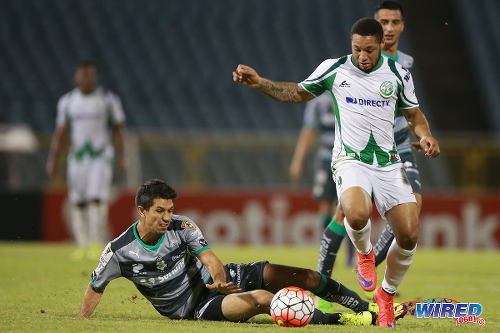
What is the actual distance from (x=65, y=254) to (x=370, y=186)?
6950mm

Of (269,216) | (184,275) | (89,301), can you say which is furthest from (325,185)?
(269,216)

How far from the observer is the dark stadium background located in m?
13.5

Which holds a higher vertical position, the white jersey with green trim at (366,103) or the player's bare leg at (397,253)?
the white jersey with green trim at (366,103)

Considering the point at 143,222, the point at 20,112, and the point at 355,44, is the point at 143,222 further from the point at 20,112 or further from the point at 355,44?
the point at 20,112

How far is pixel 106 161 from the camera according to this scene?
36.3ft

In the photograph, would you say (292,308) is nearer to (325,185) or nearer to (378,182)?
(378,182)

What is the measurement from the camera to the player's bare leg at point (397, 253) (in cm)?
519

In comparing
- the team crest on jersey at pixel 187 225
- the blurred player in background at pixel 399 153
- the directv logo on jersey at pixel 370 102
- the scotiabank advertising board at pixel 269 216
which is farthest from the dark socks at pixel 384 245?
the scotiabank advertising board at pixel 269 216

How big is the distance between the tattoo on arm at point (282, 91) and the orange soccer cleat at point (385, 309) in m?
1.31

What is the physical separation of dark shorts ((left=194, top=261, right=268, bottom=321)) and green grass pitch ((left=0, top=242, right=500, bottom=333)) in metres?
0.14

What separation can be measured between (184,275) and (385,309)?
4.05 ft

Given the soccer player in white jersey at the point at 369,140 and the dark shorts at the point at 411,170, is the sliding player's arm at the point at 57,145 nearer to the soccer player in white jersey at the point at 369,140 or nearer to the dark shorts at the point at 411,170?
the dark shorts at the point at 411,170

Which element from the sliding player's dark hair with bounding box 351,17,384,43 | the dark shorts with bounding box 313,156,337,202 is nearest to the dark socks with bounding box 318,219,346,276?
the sliding player's dark hair with bounding box 351,17,384,43

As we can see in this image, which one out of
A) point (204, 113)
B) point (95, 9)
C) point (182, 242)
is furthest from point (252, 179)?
point (182, 242)
